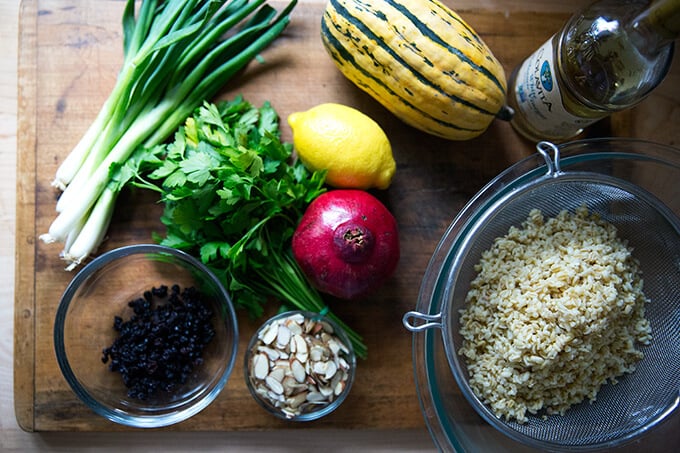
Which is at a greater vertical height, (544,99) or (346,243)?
(544,99)

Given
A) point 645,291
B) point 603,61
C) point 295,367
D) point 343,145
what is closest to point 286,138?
point 343,145

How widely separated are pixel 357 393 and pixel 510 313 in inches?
15.9

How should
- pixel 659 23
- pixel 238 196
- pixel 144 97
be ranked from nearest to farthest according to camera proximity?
pixel 659 23
pixel 238 196
pixel 144 97

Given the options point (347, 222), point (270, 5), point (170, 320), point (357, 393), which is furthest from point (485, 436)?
point (270, 5)

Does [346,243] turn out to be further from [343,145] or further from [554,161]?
[554,161]

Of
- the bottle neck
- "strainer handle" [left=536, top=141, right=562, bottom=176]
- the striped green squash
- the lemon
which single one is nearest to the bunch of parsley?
the lemon

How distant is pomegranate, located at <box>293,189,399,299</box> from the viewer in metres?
1.09

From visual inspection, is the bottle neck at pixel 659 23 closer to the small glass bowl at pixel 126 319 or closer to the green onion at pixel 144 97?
the green onion at pixel 144 97

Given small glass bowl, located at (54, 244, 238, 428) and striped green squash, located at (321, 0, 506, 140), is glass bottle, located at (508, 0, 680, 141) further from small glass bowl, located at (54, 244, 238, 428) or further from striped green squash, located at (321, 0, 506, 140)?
small glass bowl, located at (54, 244, 238, 428)

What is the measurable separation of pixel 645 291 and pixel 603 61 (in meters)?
0.48

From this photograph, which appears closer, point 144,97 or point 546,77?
A: point 546,77

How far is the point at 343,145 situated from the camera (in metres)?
1.14

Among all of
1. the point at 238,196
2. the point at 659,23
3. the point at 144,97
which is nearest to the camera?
Result: the point at 659,23

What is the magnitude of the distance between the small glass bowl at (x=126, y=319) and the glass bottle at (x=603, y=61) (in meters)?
0.81
